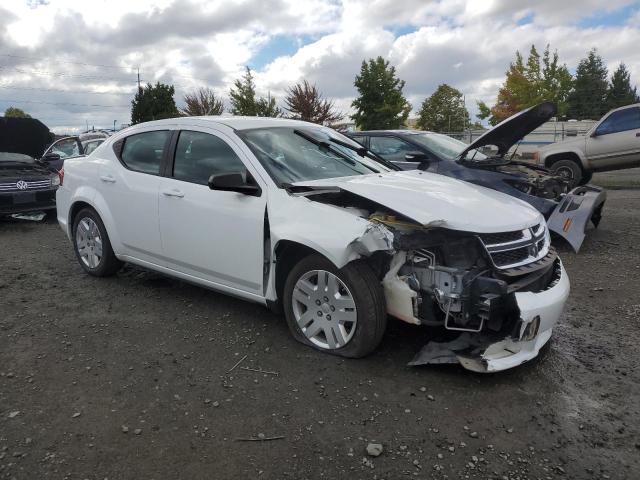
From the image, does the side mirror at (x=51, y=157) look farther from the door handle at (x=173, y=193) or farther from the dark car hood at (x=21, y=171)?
the door handle at (x=173, y=193)

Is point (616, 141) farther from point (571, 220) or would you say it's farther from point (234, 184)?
point (234, 184)

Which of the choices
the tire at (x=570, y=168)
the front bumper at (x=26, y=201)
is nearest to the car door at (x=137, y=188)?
the front bumper at (x=26, y=201)

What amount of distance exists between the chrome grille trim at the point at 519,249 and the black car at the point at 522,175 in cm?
291

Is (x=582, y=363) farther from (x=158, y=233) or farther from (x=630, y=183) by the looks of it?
(x=630, y=183)

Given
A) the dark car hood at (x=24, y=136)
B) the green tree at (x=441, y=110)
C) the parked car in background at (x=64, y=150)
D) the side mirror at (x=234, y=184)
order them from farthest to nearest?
the green tree at (x=441, y=110) < the dark car hood at (x=24, y=136) < the parked car in background at (x=64, y=150) < the side mirror at (x=234, y=184)

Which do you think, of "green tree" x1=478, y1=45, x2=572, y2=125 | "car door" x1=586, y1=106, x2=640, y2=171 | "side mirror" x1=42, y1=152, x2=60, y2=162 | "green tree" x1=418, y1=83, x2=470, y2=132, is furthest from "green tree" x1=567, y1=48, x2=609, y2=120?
"side mirror" x1=42, y1=152, x2=60, y2=162

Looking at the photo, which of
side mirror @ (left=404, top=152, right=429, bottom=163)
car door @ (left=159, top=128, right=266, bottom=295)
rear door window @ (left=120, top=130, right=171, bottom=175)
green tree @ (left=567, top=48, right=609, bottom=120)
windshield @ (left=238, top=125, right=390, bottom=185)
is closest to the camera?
car door @ (left=159, top=128, right=266, bottom=295)

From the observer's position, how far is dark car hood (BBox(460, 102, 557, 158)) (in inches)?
234

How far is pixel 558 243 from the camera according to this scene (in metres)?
6.75

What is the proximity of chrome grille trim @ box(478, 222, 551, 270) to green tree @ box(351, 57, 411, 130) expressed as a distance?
24182 millimetres

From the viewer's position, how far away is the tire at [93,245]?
507cm

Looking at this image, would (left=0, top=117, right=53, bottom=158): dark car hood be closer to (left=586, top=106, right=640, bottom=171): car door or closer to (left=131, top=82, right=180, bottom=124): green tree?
(left=586, top=106, right=640, bottom=171): car door

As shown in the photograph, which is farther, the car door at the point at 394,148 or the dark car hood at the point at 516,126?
the car door at the point at 394,148

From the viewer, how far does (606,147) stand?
37.9 ft
